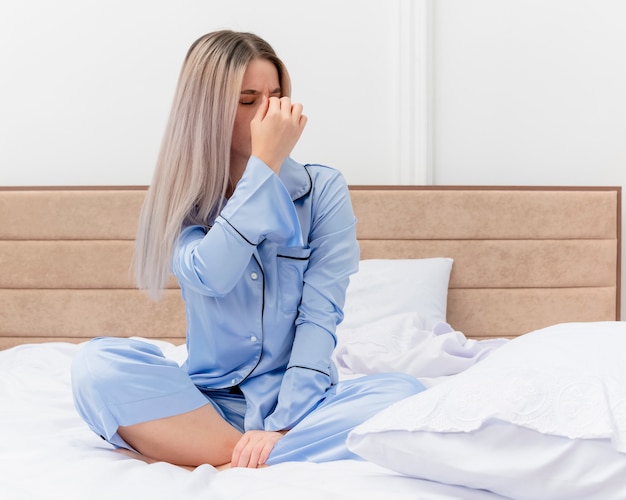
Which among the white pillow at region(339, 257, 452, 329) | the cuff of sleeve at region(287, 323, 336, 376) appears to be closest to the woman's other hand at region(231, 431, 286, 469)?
the cuff of sleeve at region(287, 323, 336, 376)

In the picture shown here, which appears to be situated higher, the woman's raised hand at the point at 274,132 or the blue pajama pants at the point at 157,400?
the woman's raised hand at the point at 274,132

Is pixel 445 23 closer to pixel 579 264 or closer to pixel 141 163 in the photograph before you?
pixel 579 264

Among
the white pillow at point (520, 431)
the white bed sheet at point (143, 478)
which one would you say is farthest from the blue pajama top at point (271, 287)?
the white pillow at point (520, 431)

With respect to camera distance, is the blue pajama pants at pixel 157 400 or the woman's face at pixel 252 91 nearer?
the blue pajama pants at pixel 157 400

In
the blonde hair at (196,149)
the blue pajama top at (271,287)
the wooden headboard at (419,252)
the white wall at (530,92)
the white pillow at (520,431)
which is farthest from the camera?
the white wall at (530,92)

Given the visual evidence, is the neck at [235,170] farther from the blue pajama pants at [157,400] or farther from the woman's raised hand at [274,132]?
the blue pajama pants at [157,400]

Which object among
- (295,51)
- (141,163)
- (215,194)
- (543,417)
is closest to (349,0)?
(295,51)

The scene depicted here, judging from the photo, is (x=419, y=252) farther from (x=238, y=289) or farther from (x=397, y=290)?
(x=238, y=289)

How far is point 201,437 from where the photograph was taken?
1457mm

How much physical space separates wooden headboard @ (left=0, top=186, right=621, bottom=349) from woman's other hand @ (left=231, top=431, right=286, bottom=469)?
5.19 feet

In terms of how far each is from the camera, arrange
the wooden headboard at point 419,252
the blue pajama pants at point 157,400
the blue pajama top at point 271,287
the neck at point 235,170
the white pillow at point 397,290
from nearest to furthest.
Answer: the blue pajama pants at point 157,400, the blue pajama top at point 271,287, the neck at point 235,170, the white pillow at point 397,290, the wooden headboard at point 419,252

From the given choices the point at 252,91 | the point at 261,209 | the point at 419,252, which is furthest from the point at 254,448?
the point at 419,252

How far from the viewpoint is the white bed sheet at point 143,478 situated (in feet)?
3.64

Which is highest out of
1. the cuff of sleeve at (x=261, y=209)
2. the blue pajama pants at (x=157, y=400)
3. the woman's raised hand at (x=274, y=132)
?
the woman's raised hand at (x=274, y=132)
